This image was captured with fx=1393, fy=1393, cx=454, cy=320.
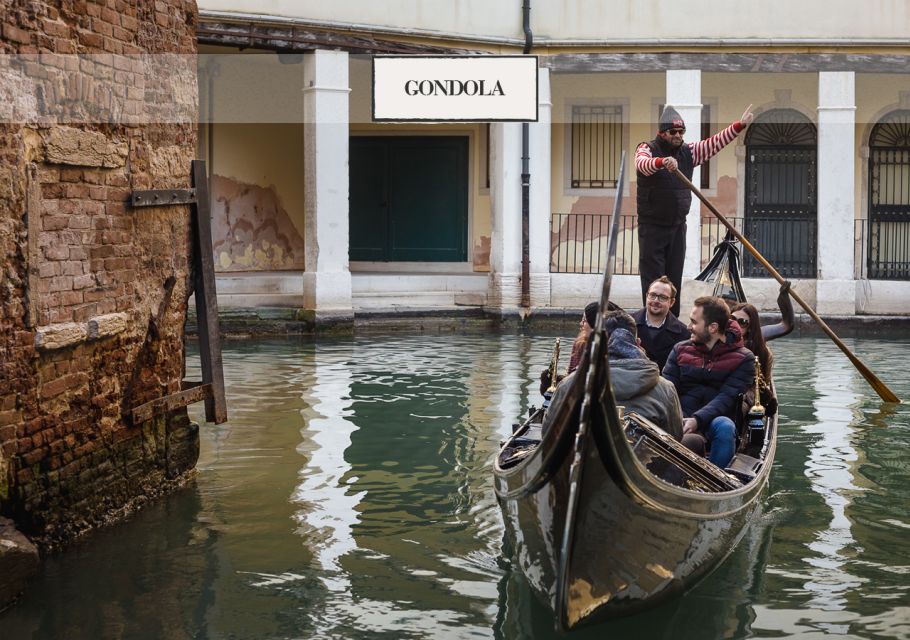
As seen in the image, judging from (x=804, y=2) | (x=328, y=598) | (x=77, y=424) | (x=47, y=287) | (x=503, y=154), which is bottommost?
(x=328, y=598)

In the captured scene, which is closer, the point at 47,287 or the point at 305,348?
the point at 47,287

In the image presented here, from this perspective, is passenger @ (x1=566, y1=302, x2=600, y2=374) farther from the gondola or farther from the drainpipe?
the drainpipe

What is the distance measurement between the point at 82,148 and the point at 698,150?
4.92 meters

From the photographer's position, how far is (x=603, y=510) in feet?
14.2

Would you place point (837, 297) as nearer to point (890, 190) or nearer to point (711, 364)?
point (890, 190)

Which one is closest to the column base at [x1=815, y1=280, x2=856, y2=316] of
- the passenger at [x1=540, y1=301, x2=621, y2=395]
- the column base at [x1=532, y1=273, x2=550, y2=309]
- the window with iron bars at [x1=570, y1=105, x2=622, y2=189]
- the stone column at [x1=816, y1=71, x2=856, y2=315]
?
the stone column at [x1=816, y1=71, x2=856, y2=315]

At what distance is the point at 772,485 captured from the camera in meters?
7.15

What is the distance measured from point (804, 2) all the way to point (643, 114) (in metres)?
2.62

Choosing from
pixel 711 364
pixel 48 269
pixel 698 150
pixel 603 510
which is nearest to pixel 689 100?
pixel 698 150

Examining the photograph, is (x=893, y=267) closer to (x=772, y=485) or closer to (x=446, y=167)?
(x=446, y=167)

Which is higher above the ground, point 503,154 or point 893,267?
point 503,154

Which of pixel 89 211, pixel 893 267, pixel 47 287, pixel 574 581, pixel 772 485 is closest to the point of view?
pixel 574 581

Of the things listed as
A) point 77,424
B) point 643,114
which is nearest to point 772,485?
point 77,424

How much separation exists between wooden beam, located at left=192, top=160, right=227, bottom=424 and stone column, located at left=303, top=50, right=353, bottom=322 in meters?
7.67
